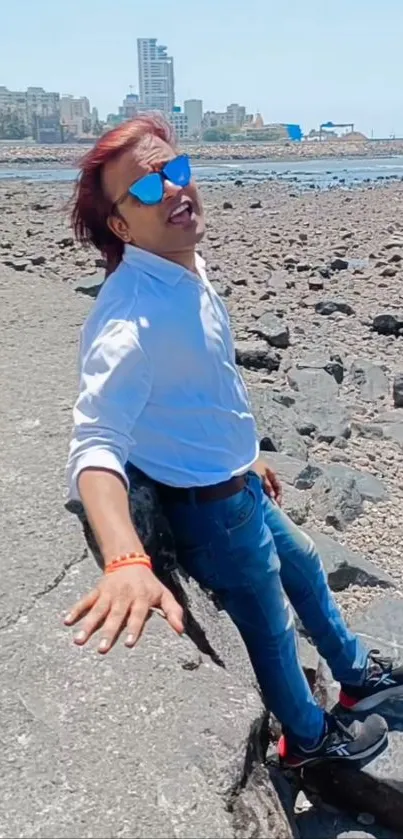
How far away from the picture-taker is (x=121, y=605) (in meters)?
2.17

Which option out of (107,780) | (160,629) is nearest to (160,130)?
(160,629)

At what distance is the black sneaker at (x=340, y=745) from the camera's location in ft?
8.87

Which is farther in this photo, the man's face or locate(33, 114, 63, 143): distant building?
locate(33, 114, 63, 143): distant building

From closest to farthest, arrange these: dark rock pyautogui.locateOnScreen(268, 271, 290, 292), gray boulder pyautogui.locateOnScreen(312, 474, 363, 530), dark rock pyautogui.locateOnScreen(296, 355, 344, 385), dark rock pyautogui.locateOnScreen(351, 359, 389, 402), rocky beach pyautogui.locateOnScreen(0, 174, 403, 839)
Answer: rocky beach pyautogui.locateOnScreen(0, 174, 403, 839) → gray boulder pyautogui.locateOnScreen(312, 474, 363, 530) → dark rock pyautogui.locateOnScreen(351, 359, 389, 402) → dark rock pyautogui.locateOnScreen(296, 355, 344, 385) → dark rock pyautogui.locateOnScreen(268, 271, 290, 292)

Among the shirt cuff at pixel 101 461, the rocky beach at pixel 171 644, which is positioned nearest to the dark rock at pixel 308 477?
the rocky beach at pixel 171 644

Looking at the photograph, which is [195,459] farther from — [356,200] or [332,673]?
[356,200]

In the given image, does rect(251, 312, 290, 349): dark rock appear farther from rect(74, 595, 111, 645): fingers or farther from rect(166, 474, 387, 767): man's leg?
rect(74, 595, 111, 645): fingers

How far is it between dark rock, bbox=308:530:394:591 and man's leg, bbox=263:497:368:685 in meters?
1.34

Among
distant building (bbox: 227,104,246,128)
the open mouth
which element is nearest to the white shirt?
the open mouth

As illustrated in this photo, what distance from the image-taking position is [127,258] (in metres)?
2.49

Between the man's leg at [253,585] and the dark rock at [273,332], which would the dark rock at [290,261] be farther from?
the man's leg at [253,585]

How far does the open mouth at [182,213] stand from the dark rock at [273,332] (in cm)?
741

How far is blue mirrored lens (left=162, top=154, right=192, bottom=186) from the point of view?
2.46 metres

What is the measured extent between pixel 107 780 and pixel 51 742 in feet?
0.52
